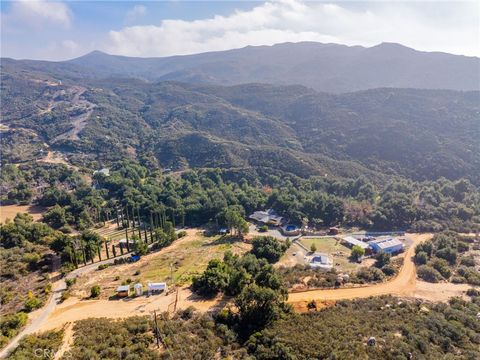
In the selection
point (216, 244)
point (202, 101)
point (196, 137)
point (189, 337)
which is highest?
point (202, 101)

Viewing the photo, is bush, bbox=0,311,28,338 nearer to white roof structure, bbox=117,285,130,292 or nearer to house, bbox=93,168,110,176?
white roof structure, bbox=117,285,130,292

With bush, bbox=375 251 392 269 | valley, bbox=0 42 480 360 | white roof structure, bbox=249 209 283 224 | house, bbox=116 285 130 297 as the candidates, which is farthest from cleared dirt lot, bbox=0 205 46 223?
bush, bbox=375 251 392 269

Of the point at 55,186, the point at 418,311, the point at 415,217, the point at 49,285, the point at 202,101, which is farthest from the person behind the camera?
the point at 202,101

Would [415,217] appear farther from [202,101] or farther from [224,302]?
[202,101]

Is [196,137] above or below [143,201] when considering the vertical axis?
above

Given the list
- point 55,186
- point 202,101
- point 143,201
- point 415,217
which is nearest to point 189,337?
point 143,201

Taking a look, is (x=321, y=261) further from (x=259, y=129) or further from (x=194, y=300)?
(x=259, y=129)
